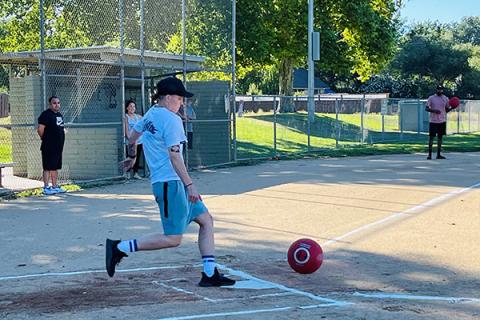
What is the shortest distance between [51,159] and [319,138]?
1694cm

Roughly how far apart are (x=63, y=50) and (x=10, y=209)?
587cm

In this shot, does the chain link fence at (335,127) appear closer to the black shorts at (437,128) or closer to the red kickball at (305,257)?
the black shorts at (437,128)

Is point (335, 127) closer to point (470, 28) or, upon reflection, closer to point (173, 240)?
point (173, 240)

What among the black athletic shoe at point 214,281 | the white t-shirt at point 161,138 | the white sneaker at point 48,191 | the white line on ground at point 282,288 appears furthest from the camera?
the white sneaker at point 48,191

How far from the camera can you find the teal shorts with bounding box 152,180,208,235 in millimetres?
6539

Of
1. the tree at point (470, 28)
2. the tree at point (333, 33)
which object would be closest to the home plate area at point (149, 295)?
the tree at point (333, 33)

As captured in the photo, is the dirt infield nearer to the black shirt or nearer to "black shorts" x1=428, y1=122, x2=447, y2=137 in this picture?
the black shirt

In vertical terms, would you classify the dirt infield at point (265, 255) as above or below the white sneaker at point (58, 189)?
below

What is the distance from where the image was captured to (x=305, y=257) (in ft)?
23.5

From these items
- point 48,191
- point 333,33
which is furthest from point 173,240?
point 333,33

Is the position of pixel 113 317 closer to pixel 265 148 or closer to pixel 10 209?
pixel 10 209

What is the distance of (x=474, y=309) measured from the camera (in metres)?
5.89

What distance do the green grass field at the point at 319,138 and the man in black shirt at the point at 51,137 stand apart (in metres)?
9.84

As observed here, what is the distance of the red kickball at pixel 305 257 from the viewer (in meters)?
7.13
